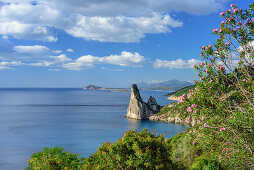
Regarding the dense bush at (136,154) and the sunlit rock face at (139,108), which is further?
the sunlit rock face at (139,108)

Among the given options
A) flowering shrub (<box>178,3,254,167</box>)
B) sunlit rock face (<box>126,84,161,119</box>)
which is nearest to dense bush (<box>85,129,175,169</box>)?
flowering shrub (<box>178,3,254,167</box>)

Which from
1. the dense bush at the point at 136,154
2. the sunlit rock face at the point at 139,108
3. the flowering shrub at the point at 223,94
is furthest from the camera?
the sunlit rock face at the point at 139,108

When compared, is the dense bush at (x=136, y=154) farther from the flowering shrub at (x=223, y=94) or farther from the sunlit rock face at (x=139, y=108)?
the sunlit rock face at (x=139, y=108)

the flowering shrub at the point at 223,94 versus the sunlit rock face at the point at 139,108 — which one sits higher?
the flowering shrub at the point at 223,94

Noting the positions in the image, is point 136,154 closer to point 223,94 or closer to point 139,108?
point 223,94

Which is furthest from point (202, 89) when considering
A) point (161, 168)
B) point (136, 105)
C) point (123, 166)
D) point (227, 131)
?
point (136, 105)

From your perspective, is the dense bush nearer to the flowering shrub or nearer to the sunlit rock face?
the flowering shrub

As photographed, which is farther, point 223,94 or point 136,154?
point 136,154

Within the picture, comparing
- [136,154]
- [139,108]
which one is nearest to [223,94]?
[136,154]

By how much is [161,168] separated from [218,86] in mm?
7290

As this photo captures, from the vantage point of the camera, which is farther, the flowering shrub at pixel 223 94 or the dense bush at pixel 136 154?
the dense bush at pixel 136 154

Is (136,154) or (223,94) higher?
(223,94)

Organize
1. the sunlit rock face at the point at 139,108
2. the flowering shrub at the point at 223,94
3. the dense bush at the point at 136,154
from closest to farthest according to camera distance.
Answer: the flowering shrub at the point at 223,94 < the dense bush at the point at 136,154 < the sunlit rock face at the point at 139,108

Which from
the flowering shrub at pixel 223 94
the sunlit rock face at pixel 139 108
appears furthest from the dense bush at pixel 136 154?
the sunlit rock face at pixel 139 108
